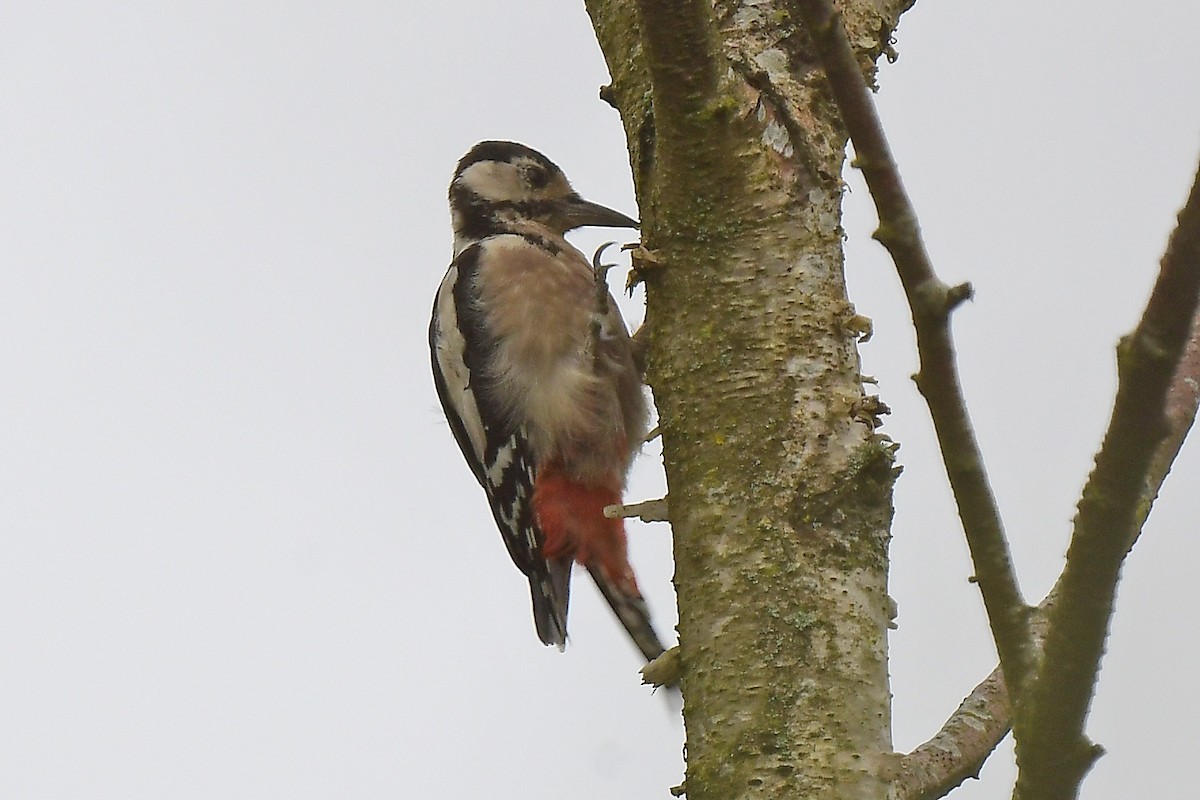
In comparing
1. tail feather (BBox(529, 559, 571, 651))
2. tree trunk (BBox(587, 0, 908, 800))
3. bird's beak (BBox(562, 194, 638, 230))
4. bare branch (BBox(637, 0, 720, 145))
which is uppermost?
bird's beak (BBox(562, 194, 638, 230))

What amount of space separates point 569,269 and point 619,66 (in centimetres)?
115

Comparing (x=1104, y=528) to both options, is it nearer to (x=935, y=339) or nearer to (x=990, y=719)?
(x=935, y=339)

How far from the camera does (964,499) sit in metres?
1.34

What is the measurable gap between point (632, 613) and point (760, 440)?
1.64 metres

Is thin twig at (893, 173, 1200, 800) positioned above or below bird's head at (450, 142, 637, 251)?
below

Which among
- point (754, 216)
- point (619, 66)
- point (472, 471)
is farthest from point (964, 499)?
point (472, 471)

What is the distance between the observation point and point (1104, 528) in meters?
1.19

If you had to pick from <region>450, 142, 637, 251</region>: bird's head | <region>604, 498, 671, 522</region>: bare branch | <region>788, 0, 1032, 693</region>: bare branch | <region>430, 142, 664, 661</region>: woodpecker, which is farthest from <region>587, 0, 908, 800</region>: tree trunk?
<region>450, 142, 637, 251</region>: bird's head

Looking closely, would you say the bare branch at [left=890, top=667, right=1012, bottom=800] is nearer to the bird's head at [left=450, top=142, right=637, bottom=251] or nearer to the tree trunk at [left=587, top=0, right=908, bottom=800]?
the tree trunk at [left=587, top=0, right=908, bottom=800]

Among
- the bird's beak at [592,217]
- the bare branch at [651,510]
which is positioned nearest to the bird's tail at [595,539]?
the bird's beak at [592,217]

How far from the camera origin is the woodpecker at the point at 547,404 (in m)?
3.49

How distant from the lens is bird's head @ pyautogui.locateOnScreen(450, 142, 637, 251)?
3.96 metres

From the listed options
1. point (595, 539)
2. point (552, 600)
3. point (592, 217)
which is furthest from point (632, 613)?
point (592, 217)

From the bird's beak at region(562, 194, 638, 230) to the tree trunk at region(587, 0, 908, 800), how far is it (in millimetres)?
1718
